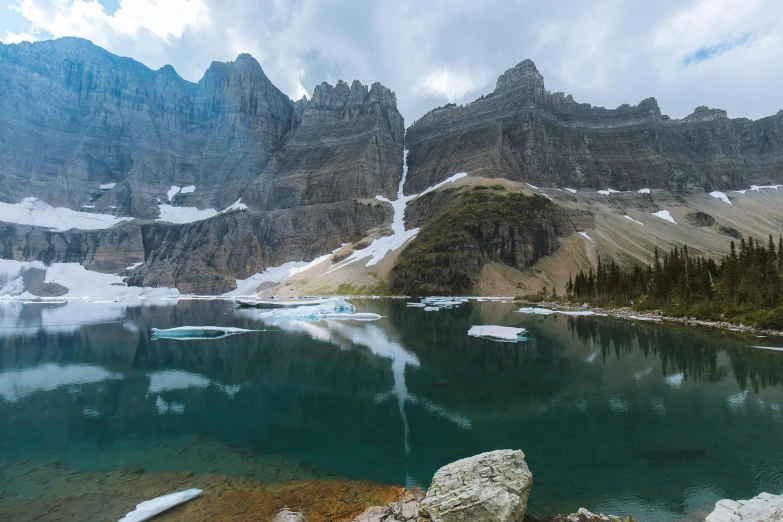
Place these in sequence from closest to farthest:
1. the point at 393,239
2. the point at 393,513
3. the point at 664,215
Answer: the point at 393,513
the point at 393,239
the point at 664,215

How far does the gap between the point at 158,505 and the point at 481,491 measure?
357 inches

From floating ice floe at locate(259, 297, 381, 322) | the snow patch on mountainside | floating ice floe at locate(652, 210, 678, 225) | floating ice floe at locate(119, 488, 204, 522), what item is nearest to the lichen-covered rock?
floating ice floe at locate(119, 488, 204, 522)

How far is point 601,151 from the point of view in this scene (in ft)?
631

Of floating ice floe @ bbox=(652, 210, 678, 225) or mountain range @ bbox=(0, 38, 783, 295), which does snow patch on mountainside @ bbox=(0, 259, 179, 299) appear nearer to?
mountain range @ bbox=(0, 38, 783, 295)

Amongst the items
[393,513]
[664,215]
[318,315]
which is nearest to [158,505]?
[393,513]

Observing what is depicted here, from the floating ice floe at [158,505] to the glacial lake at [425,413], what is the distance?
1.86 m

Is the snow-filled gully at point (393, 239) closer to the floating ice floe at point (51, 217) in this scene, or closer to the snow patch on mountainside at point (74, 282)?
the snow patch on mountainside at point (74, 282)

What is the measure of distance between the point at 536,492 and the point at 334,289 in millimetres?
118339

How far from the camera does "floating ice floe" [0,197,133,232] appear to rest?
181 m

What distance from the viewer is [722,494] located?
1133cm

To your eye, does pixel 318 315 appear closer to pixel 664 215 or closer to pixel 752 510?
pixel 752 510

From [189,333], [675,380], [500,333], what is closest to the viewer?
[675,380]

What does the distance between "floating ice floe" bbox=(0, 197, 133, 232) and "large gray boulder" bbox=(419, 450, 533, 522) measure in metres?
228

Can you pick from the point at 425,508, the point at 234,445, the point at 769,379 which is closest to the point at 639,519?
the point at 425,508
